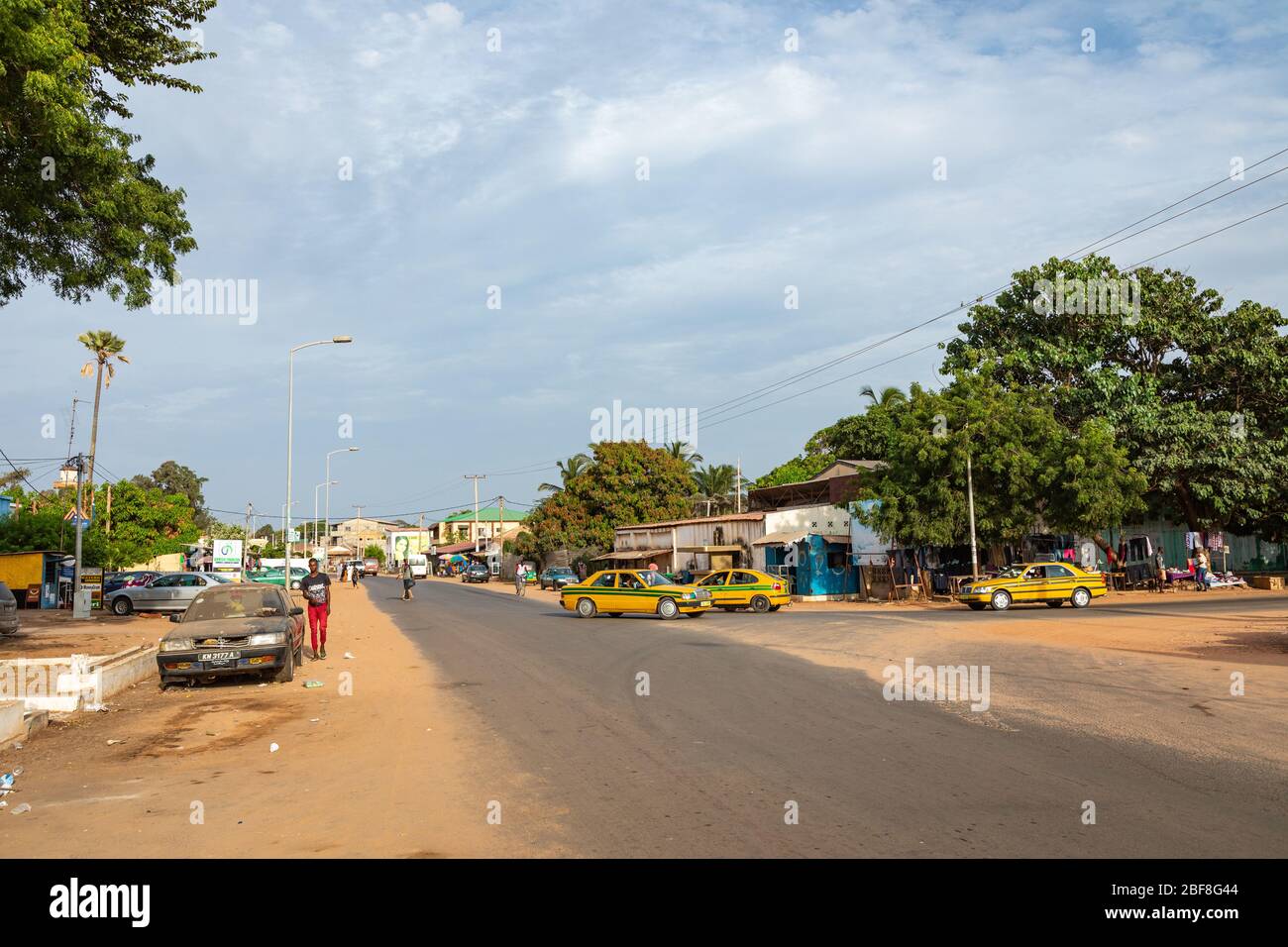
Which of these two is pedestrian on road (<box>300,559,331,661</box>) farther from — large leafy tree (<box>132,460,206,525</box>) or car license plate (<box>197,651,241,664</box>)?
large leafy tree (<box>132,460,206,525</box>)

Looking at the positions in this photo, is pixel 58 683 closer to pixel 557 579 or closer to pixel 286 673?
pixel 286 673

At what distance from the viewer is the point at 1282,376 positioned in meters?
40.0

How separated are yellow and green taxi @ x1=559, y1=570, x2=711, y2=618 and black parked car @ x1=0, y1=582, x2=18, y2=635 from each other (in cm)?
1483

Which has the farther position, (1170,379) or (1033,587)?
(1170,379)

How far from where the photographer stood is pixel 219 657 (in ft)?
46.4

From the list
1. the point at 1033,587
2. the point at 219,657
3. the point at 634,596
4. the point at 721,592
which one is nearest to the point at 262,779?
the point at 219,657

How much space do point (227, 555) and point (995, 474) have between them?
147ft

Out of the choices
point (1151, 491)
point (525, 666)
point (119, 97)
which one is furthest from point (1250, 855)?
point (1151, 491)

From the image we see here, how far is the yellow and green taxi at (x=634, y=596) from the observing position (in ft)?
96.2

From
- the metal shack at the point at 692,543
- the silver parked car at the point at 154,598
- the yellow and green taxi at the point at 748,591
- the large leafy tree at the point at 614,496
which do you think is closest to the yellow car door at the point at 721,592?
the yellow and green taxi at the point at 748,591

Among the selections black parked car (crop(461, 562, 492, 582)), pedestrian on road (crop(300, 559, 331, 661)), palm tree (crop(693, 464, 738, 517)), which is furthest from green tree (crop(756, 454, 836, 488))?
pedestrian on road (crop(300, 559, 331, 661))

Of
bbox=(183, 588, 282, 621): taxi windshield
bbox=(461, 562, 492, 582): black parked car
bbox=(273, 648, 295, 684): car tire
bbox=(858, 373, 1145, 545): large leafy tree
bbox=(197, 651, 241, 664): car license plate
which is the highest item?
bbox=(858, 373, 1145, 545): large leafy tree

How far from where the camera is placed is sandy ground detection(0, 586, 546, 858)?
6.17 m
